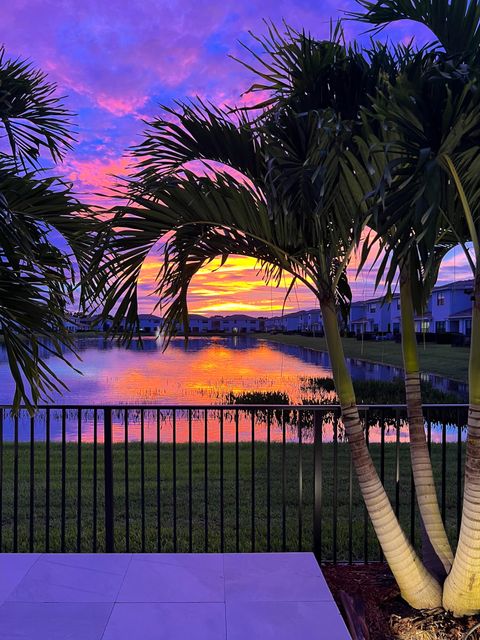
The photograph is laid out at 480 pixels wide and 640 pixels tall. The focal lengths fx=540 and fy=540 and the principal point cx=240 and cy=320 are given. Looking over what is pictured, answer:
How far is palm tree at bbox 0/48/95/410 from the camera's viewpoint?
8.90 ft

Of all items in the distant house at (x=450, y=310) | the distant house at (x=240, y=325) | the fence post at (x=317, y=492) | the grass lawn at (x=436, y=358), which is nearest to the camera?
the fence post at (x=317, y=492)

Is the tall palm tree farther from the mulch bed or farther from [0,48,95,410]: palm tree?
[0,48,95,410]: palm tree

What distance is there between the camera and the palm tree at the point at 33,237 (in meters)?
2.71

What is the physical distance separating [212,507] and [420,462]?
328 centimetres

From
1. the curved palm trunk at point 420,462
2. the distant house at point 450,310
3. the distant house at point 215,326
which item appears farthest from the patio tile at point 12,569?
the distant house at point 215,326

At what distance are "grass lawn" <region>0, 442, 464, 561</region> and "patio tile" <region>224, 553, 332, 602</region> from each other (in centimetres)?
19

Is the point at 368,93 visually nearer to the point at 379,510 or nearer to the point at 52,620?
the point at 379,510

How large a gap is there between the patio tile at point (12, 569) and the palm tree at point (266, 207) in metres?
1.44

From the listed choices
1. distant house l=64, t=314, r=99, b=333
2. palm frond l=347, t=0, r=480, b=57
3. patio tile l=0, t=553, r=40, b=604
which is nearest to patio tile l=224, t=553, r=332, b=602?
patio tile l=0, t=553, r=40, b=604

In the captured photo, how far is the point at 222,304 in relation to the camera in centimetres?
971

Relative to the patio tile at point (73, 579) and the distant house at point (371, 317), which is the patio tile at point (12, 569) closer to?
the patio tile at point (73, 579)

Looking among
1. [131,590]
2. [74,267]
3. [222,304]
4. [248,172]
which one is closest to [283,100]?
[248,172]

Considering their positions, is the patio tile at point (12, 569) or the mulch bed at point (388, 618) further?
the patio tile at point (12, 569)

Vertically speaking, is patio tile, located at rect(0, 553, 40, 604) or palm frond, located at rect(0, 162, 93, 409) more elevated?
palm frond, located at rect(0, 162, 93, 409)
